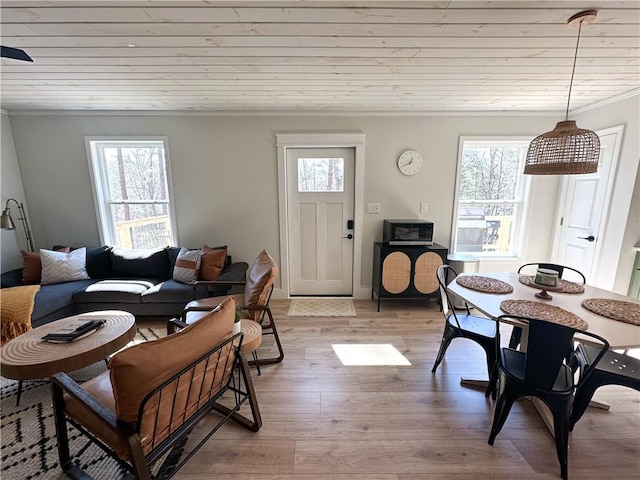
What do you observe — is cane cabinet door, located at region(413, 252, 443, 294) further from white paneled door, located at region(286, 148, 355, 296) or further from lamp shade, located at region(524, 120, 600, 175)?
lamp shade, located at region(524, 120, 600, 175)

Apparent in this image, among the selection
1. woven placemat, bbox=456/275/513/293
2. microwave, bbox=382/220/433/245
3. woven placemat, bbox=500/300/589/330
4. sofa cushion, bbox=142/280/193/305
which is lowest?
sofa cushion, bbox=142/280/193/305

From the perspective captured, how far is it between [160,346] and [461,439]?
1.75 meters

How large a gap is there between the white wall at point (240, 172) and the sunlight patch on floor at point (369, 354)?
128 cm

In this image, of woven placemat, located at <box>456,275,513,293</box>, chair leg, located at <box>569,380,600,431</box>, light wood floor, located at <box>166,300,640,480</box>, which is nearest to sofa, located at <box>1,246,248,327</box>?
light wood floor, located at <box>166,300,640,480</box>

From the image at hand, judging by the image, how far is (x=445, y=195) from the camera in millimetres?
3416

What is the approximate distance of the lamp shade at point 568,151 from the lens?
1541mm

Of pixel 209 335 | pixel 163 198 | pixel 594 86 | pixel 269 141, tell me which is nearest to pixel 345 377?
pixel 209 335

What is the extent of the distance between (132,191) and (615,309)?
15.4ft

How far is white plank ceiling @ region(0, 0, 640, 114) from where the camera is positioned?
4.66 feet

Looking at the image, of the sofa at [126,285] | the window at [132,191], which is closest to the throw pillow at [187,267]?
the sofa at [126,285]

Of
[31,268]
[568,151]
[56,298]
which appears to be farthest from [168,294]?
[568,151]

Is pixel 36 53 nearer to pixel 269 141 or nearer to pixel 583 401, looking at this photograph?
pixel 269 141

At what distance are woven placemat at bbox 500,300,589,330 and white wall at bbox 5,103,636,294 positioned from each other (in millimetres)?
1847

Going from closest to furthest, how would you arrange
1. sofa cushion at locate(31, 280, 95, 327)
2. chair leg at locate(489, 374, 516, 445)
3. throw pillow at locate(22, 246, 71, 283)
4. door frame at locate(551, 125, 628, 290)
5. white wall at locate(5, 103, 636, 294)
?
chair leg at locate(489, 374, 516, 445) < sofa cushion at locate(31, 280, 95, 327) < door frame at locate(551, 125, 628, 290) < throw pillow at locate(22, 246, 71, 283) < white wall at locate(5, 103, 636, 294)
